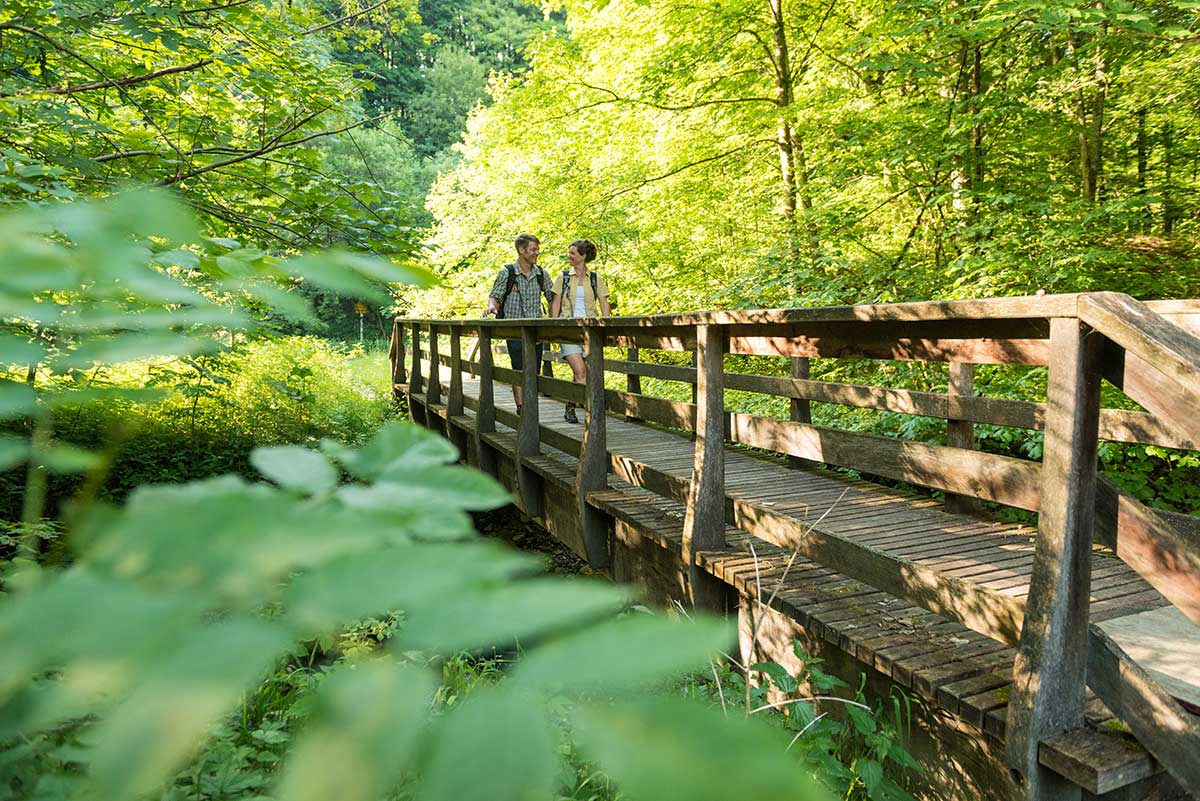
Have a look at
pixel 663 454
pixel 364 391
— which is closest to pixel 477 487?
pixel 663 454

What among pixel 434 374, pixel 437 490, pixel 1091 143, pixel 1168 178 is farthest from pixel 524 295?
pixel 437 490

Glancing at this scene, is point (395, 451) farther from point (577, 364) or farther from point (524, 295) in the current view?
point (524, 295)

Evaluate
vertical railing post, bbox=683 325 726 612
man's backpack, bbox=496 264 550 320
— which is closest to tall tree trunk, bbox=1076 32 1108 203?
man's backpack, bbox=496 264 550 320

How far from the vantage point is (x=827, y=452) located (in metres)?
3.29

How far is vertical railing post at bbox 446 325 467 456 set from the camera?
8.00 metres

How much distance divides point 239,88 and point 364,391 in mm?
8986

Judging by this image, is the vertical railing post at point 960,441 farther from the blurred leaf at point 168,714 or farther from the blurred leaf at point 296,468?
the blurred leaf at point 168,714

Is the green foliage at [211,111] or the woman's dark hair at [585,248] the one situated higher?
the green foliage at [211,111]

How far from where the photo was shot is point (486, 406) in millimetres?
7125

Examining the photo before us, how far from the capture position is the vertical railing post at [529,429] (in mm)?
5805

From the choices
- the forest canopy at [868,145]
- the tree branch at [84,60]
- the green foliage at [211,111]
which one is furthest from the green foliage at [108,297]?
the forest canopy at [868,145]

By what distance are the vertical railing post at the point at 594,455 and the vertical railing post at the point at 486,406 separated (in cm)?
205

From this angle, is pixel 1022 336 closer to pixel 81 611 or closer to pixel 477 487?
pixel 477 487

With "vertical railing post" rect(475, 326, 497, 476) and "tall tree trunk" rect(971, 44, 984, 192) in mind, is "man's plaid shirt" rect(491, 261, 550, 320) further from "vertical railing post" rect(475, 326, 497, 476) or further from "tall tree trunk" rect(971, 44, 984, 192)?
"tall tree trunk" rect(971, 44, 984, 192)
